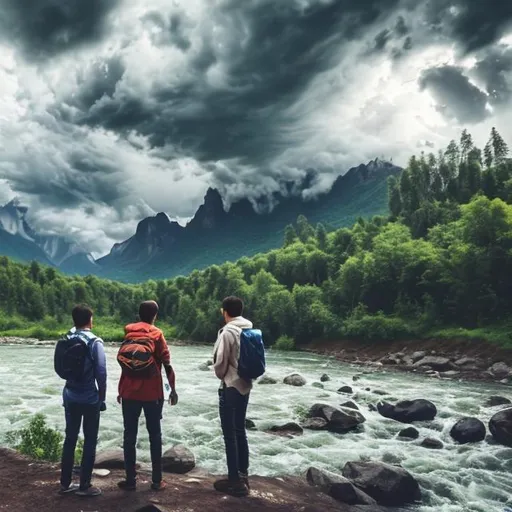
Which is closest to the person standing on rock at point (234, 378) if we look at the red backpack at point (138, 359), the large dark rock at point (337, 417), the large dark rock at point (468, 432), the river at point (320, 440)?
the red backpack at point (138, 359)

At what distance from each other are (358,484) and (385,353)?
51453 mm

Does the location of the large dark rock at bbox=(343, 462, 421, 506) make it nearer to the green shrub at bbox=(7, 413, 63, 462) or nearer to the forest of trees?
the green shrub at bbox=(7, 413, 63, 462)

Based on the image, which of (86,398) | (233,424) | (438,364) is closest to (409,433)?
(233,424)

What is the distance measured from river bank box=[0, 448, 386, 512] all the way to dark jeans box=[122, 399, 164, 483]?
1.46 ft

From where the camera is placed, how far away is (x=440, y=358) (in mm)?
46812

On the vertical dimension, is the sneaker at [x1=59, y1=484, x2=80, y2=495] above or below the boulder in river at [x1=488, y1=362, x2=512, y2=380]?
above

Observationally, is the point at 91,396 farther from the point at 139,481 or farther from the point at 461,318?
the point at 461,318

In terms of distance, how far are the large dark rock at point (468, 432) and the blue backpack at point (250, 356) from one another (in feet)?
39.8

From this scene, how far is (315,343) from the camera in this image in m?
81.4

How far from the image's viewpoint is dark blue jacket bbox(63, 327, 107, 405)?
8.04m

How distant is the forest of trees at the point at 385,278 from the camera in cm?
6234

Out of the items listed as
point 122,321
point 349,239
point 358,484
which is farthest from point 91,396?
point 122,321

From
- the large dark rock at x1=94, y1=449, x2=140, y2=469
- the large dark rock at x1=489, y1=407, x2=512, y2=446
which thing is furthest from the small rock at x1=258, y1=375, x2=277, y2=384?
the large dark rock at x1=94, y1=449, x2=140, y2=469

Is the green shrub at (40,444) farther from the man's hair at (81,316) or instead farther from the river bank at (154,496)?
the man's hair at (81,316)
